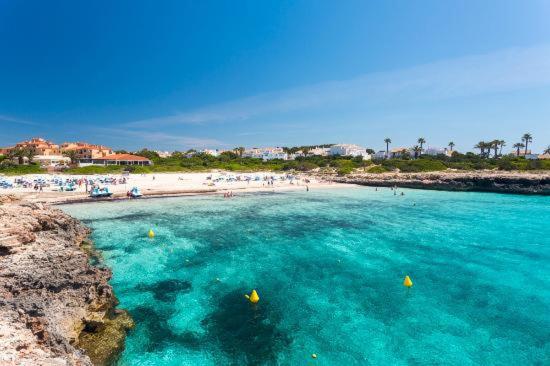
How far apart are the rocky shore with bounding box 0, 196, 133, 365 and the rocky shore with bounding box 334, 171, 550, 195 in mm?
64522

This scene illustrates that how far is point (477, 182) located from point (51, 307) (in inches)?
2757

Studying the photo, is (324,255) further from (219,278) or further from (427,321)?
(427,321)

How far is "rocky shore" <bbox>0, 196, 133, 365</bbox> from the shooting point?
680 centimetres

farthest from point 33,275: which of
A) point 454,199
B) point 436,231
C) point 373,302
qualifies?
point 454,199

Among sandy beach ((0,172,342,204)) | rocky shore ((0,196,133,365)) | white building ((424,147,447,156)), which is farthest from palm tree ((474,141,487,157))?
rocky shore ((0,196,133,365))

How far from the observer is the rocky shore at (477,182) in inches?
2213

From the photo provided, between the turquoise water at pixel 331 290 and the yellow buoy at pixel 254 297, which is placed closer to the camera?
the turquoise water at pixel 331 290

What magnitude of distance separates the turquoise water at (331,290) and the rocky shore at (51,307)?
0.97 m

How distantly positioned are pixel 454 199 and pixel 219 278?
45.9 metres

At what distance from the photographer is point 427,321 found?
1155cm

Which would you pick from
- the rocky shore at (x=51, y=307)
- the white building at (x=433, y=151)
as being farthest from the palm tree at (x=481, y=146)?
the rocky shore at (x=51, y=307)

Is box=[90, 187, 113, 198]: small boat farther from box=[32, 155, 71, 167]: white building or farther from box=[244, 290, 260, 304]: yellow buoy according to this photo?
box=[32, 155, 71, 167]: white building

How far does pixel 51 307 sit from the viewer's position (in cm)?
967

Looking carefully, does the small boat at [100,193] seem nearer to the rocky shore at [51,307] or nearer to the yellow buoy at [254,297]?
the rocky shore at [51,307]
